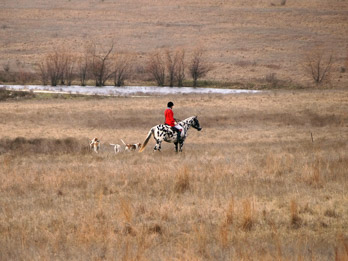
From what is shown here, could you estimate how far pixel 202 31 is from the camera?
95250 mm

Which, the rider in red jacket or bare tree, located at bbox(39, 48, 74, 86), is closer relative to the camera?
the rider in red jacket

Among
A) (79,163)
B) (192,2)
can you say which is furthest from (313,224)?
(192,2)

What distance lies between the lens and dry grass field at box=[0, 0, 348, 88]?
73.0m

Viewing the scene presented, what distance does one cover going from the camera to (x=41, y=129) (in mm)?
33719

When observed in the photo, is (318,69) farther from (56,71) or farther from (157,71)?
(56,71)

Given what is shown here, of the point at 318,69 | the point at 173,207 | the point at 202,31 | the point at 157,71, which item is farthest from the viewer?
the point at 202,31

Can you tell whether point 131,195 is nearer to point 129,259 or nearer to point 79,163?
point 129,259

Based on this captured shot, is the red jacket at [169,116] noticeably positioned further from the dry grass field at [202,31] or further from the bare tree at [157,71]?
the dry grass field at [202,31]

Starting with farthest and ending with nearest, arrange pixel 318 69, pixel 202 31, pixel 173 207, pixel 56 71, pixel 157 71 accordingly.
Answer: pixel 202 31 < pixel 318 69 < pixel 157 71 < pixel 56 71 < pixel 173 207

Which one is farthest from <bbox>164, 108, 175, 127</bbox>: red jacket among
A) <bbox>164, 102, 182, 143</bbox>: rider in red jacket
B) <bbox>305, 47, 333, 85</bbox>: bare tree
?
<bbox>305, 47, 333, 85</bbox>: bare tree

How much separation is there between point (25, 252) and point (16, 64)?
215 feet

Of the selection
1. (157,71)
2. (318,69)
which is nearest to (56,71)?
(157,71)

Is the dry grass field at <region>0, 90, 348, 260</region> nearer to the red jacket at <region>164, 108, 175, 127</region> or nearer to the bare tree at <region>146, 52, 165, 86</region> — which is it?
the red jacket at <region>164, 108, 175, 127</region>

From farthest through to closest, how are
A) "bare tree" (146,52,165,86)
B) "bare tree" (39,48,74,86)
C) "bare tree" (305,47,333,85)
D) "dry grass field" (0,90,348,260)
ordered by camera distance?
"bare tree" (305,47,333,85) < "bare tree" (146,52,165,86) < "bare tree" (39,48,74,86) < "dry grass field" (0,90,348,260)
